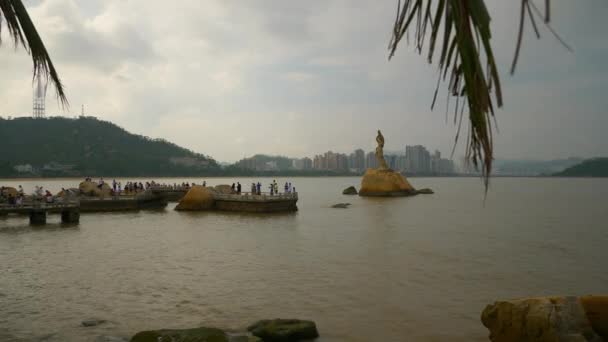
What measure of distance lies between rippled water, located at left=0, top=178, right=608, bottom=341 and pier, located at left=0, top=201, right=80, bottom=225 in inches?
54.7

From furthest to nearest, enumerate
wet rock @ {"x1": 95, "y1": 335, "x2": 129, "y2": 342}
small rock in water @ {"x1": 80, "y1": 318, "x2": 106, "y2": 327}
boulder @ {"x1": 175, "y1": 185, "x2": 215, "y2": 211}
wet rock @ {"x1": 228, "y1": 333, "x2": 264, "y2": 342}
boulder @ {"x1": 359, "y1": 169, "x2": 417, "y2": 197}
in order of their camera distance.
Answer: boulder @ {"x1": 359, "y1": 169, "x2": 417, "y2": 197}, boulder @ {"x1": 175, "y1": 185, "x2": 215, "y2": 211}, small rock in water @ {"x1": 80, "y1": 318, "x2": 106, "y2": 327}, wet rock @ {"x1": 95, "y1": 335, "x2": 129, "y2": 342}, wet rock @ {"x1": 228, "y1": 333, "x2": 264, "y2": 342}

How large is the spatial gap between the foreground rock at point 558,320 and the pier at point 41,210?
29476 mm

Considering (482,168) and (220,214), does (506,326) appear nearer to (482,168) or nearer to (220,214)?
(482,168)

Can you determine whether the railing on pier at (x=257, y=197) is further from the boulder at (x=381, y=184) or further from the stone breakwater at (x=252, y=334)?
the boulder at (x=381, y=184)

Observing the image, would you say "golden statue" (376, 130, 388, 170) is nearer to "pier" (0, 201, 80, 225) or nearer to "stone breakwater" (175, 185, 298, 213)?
"stone breakwater" (175, 185, 298, 213)

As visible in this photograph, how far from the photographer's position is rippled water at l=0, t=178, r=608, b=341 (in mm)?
10383

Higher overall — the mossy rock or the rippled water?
the mossy rock

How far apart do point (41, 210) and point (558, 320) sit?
30.2 m

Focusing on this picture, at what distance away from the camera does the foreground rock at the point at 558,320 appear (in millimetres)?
7273

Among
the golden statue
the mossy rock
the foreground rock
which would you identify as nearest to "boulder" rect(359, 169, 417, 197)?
the golden statue

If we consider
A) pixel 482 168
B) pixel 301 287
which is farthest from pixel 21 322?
pixel 482 168

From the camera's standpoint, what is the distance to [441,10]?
151 centimetres

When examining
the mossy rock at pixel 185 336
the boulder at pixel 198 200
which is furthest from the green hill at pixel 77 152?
the mossy rock at pixel 185 336

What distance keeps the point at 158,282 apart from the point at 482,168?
14.2 meters
